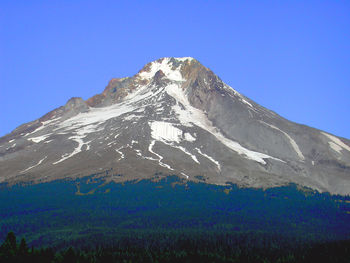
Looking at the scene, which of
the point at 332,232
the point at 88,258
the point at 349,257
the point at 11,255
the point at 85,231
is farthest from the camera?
the point at 332,232

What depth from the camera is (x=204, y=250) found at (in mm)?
146875

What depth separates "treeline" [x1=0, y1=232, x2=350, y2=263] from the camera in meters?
130

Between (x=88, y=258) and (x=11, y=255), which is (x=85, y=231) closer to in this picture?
(x=88, y=258)

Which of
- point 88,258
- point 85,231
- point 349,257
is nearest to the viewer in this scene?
point 88,258

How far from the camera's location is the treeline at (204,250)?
129500 millimetres

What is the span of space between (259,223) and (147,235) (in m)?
47.4

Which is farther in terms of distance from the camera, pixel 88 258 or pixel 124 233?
pixel 124 233

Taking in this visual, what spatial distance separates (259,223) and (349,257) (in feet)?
204

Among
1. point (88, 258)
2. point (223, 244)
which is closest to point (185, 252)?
point (223, 244)

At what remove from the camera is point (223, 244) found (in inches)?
6132

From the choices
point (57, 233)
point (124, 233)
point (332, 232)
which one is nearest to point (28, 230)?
point (57, 233)

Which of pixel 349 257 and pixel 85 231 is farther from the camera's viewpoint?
pixel 85 231

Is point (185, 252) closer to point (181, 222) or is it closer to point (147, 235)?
point (147, 235)

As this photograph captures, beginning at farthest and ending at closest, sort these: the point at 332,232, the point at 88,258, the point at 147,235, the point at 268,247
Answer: the point at 332,232
the point at 147,235
the point at 268,247
the point at 88,258
